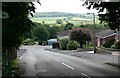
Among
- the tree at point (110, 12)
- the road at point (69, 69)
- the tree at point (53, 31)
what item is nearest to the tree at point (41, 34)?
the tree at point (53, 31)

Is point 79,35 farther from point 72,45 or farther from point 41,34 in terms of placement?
point 41,34

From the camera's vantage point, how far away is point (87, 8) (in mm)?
22031

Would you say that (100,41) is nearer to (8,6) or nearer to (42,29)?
(42,29)

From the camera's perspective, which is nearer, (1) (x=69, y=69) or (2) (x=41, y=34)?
(1) (x=69, y=69)

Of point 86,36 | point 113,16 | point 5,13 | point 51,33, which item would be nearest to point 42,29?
point 51,33

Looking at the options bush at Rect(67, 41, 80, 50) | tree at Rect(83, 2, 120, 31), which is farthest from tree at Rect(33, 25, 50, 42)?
tree at Rect(83, 2, 120, 31)

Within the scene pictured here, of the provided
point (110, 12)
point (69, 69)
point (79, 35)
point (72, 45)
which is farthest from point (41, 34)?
point (110, 12)

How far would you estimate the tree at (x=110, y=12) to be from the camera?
2118cm

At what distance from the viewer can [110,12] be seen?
22.6 metres

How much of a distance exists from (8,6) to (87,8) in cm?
882

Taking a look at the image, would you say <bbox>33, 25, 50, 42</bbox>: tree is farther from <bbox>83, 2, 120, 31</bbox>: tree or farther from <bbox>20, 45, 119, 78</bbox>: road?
<bbox>83, 2, 120, 31</bbox>: tree

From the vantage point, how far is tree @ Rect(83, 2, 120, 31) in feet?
69.5

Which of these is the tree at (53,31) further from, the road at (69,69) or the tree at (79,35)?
the road at (69,69)

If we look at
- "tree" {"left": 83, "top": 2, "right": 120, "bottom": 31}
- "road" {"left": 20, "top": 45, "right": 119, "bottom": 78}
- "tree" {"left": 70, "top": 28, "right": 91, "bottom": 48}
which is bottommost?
"road" {"left": 20, "top": 45, "right": 119, "bottom": 78}
